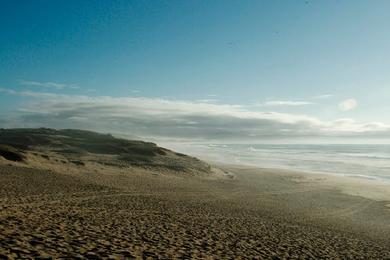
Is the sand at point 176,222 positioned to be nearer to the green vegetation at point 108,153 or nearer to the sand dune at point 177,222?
the sand dune at point 177,222

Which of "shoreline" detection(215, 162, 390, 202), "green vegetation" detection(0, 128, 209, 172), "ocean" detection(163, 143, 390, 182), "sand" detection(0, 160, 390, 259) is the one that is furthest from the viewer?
"ocean" detection(163, 143, 390, 182)

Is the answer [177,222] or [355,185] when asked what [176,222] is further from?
[355,185]

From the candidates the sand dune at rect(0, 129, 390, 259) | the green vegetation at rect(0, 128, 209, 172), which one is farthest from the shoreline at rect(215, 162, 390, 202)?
the green vegetation at rect(0, 128, 209, 172)

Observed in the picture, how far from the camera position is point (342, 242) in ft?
63.8

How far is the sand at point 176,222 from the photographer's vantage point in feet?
44.3

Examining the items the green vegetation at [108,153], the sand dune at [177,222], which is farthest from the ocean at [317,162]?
the sand dune at [177,222]

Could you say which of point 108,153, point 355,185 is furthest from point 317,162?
point 108,153

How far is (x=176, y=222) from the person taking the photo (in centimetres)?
1961

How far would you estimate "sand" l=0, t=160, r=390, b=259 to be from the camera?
13.5 m

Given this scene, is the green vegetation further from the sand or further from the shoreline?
the sand

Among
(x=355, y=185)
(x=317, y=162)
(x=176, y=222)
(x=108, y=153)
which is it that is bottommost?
(x=176, y=222)

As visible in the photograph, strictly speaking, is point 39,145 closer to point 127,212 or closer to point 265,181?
point 265,181

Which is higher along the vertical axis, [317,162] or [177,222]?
[317,162]

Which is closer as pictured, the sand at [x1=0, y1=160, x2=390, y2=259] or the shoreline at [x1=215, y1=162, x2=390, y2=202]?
the sand at [x1=0, y1=160, x2=390, y2=259]
